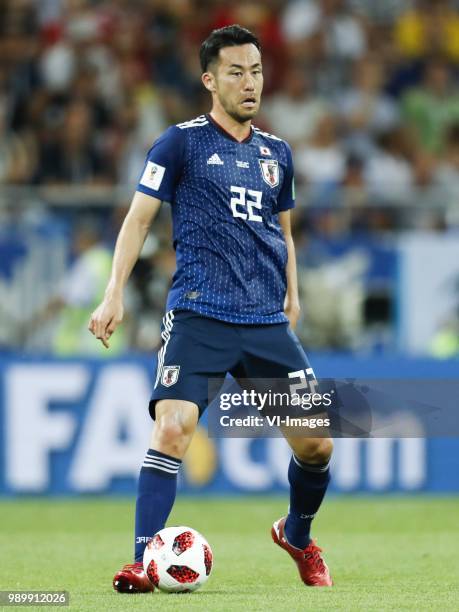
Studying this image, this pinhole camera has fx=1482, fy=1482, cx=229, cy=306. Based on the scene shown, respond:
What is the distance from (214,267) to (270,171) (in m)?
0.56

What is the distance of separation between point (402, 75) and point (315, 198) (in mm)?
3309

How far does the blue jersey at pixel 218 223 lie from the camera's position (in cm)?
636

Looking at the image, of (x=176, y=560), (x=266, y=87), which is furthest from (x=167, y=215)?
(x=176, y=560)

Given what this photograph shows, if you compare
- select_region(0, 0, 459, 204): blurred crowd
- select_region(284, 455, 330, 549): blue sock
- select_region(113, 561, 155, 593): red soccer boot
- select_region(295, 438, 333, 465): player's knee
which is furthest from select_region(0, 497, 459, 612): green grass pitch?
select_region(0, 0, 459, 204): blurred crowd

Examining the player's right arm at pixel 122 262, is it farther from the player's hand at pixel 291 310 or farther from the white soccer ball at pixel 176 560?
the player's hand at pixel 291 310

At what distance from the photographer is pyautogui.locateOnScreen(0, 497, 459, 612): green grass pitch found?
5930 mm

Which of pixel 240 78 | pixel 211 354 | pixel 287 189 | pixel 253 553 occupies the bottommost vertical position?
pixel 253 553

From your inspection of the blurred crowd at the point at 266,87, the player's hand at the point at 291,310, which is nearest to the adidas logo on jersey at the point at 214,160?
the player's hand at the point at 291,310

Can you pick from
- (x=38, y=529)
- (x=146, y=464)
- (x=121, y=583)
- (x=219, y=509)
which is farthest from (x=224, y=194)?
(x=219, y=509)

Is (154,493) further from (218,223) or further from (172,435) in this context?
(218,223)

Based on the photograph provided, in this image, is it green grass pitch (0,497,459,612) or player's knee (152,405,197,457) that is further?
player's knee (152,405,197,457)

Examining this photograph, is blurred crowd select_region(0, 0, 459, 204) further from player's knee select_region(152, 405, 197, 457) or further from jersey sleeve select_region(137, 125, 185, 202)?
player's knee select_region(152, 405, 197, 457)

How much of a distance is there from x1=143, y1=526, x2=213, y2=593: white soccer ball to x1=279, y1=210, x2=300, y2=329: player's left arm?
1.29 meters

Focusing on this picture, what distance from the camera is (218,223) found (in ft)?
20.9
